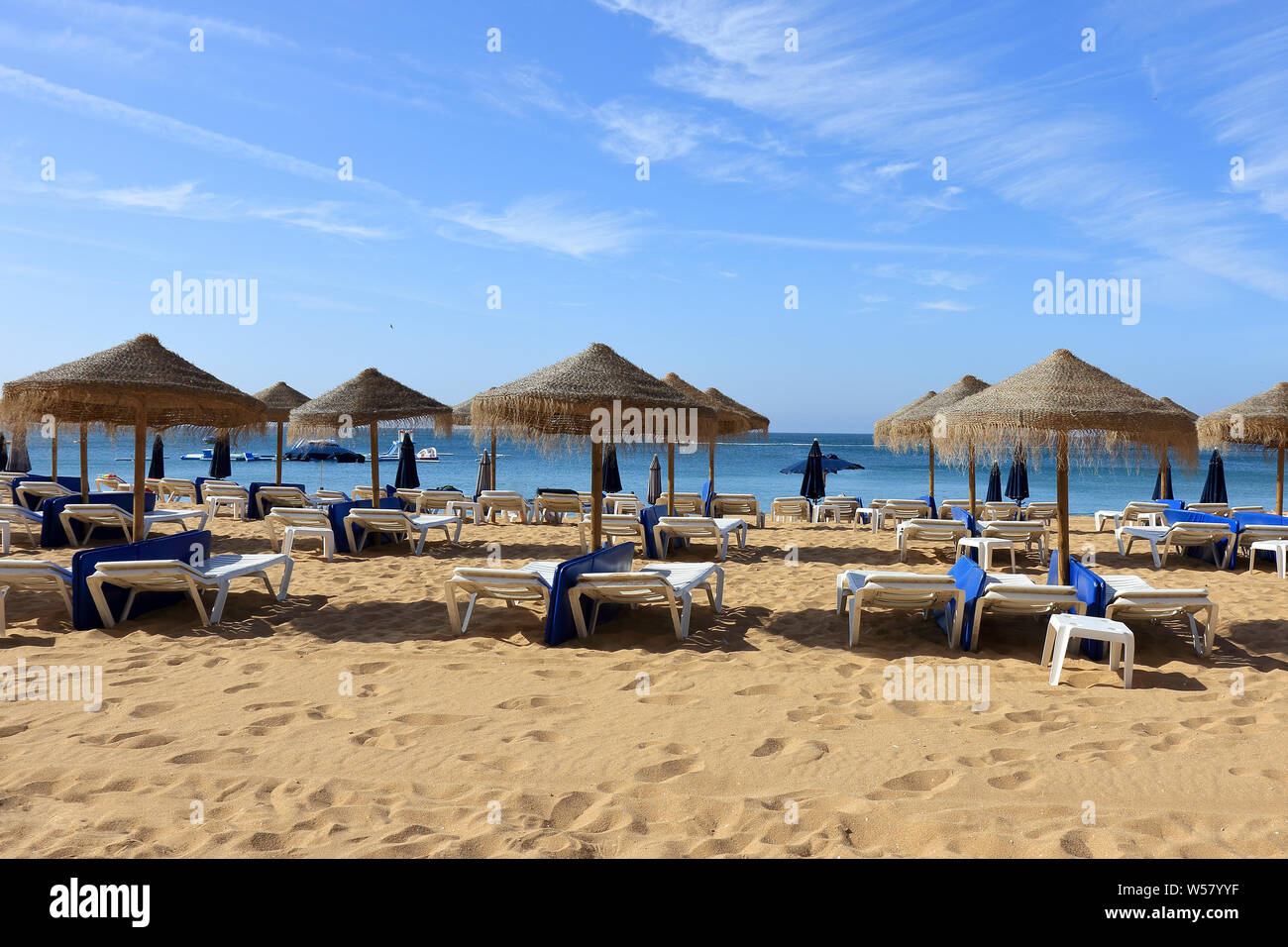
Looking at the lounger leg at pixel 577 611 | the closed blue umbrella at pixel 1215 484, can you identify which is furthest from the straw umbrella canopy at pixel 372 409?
the closed blue umbrella at pixel 1215 484

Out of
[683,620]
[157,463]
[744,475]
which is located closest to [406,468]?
[157,463]

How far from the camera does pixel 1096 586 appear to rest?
5.06m

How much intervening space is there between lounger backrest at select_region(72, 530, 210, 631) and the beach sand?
0.20 meters

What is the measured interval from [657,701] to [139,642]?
351cm

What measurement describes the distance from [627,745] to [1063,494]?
14.9 feet

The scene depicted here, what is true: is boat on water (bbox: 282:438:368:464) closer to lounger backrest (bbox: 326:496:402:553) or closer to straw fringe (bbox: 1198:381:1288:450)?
lounger backrest (bbox: 326:496:402:553)

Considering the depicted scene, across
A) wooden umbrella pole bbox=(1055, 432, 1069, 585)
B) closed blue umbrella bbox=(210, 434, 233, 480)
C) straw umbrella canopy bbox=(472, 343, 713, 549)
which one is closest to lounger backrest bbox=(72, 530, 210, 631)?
straw umbrella canopy bbox=(472, 343, 713, 549)

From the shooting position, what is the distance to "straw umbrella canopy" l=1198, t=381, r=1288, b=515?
36.1 ft

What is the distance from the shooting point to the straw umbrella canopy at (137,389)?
6512mm

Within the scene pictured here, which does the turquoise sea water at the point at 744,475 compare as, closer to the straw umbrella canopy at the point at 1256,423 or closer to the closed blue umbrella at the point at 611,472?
the closed blue umbrella at the point at 611,472

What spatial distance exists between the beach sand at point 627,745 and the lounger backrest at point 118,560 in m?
0.20

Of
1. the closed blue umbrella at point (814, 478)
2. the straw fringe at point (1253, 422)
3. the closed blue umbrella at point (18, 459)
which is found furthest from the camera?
the closed blue umbrella at point (18, 459)

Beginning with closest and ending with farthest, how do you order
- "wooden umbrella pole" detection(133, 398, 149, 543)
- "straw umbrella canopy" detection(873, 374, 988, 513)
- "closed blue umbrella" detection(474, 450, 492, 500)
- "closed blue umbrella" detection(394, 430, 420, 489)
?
"wooden umbrella pole" detection(133, 398, 149, 543) < "straw umbrella canopy" detection(873, 374, 988, 513) < "closed blue umbrella" detection(474, 450, 492, 500) < "closed blue umbrella" detection(394, 430, 420, 489)
